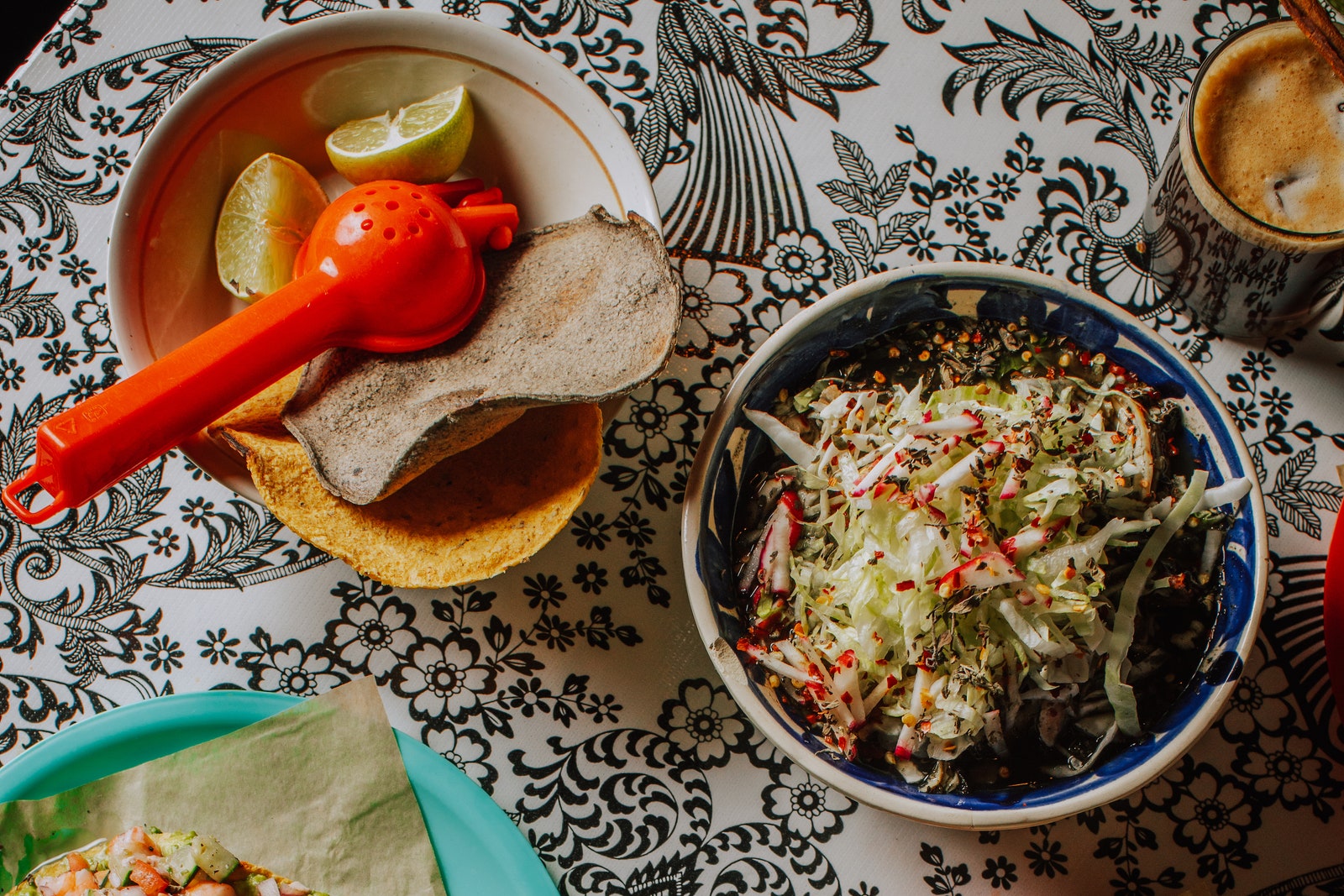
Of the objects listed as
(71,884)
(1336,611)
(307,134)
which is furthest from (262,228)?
(1336,611)

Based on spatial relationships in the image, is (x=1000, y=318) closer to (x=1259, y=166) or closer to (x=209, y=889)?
(x=1259, y=166)

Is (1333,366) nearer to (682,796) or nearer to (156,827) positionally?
(682,796)

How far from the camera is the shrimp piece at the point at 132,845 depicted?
1.25 meters

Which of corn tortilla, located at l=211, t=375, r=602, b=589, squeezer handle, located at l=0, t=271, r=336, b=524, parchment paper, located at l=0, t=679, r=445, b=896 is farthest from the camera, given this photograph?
parchment paper, located at l=0, t=679, r=445, b=896

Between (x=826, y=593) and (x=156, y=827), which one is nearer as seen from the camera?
(x=826, y=593)

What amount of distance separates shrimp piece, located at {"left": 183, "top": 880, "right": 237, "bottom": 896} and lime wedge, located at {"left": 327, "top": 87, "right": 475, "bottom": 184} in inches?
36.3

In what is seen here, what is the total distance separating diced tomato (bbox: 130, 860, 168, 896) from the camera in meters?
1.23

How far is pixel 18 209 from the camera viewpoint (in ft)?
4.36

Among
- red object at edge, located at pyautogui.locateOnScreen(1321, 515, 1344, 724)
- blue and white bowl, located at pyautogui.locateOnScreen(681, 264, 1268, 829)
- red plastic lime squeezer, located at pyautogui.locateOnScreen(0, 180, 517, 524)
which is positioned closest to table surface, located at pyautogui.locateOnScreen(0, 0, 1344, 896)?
red object at edge, located at pyautogui.locateOnScreen(1321, 515, 1344, 724)

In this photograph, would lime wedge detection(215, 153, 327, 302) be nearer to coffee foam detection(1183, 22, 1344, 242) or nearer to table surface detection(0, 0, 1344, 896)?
table surface detection(0, 0, 1344, 896)

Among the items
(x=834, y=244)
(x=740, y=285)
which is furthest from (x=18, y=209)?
(x=834, y=244)

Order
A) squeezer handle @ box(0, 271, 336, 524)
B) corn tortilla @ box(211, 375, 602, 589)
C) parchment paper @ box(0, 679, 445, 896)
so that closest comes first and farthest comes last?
1. squeezer handle @ box(0, 271, 336, 524)
2. corn tortilla @ box(211, 375, 602, 589)
3. parchment paper @ box(0, 679, 445, 896)

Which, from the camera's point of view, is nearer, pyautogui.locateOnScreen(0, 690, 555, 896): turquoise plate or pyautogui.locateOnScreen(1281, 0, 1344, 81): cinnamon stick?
pyautogui.locateOnScreen(1281, 0, 1344, 81): cinnamon stick

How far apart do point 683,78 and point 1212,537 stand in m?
0.91
